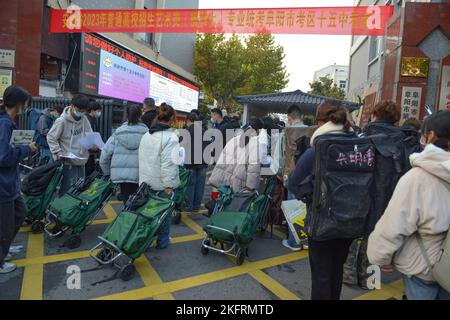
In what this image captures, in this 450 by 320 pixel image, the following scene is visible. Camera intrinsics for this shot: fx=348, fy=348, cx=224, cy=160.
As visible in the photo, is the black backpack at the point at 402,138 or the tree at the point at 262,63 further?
the tree at the point at 262,63

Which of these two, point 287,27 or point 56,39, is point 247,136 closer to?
point 287,27

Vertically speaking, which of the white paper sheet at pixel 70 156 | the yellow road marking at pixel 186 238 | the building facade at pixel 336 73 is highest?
the building facade at pixel 336 73

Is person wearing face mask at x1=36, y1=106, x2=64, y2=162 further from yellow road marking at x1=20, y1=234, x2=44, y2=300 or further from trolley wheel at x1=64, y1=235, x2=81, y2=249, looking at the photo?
trolley wheel at x1=64, y1=235, x2=81, y2=249

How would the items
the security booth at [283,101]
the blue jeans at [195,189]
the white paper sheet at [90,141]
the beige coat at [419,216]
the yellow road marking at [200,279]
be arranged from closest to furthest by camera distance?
the beige coat at [419,216]
the yellow road marking at [200,279]
the white paper sheet at [90,141]
the blue jeans at [195,189]
the security booth at [283,101]

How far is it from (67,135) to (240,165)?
7.40 ft

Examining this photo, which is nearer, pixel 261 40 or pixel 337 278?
pixel 337 278

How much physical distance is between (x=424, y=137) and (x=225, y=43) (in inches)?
962

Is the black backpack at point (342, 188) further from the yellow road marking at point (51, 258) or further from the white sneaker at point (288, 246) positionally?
the yellow road marking at point (51, 258)

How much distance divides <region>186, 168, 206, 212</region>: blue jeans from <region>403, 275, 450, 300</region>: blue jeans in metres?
4.10

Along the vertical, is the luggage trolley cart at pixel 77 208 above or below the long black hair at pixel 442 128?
below

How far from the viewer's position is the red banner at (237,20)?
788 cm

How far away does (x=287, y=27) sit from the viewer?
327 inches

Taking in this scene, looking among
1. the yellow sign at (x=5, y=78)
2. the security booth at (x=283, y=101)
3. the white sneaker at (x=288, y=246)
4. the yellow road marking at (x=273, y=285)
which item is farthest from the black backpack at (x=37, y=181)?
the security booth at (x=283, y=101)

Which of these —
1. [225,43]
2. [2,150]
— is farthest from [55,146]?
[225,43]
